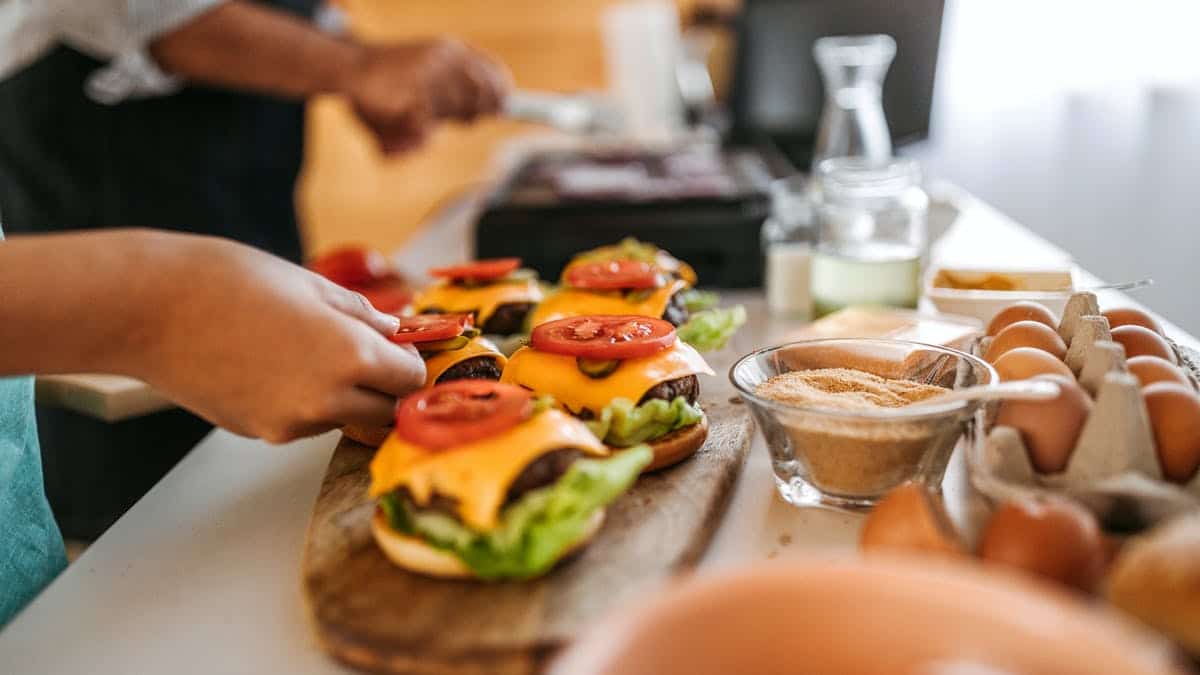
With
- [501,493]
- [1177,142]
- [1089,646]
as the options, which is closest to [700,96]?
[1177,142]

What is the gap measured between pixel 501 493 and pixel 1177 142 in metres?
2.35

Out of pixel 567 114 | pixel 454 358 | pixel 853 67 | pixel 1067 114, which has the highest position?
pixel 853 67

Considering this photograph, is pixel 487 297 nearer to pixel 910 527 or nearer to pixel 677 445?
pixel 677 445

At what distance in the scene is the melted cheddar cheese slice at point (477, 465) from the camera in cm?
70

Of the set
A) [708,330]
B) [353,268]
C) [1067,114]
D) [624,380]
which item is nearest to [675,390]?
[624,380]

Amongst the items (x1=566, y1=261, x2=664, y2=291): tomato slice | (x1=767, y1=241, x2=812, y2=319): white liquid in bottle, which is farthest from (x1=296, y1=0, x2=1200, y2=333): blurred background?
(x1=566, y1=261, x2=664, y2=291): tomato slice

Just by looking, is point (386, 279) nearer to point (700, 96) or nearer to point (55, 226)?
point (55, 226)

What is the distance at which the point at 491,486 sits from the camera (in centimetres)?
70

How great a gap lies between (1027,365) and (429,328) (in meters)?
0.53

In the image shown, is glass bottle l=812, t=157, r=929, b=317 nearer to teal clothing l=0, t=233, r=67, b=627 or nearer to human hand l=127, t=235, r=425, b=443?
human hand l=127, t=235, r=425, b=443

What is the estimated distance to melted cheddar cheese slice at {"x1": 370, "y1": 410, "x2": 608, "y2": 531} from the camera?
70cm

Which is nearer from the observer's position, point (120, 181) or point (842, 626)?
point (842, 626)

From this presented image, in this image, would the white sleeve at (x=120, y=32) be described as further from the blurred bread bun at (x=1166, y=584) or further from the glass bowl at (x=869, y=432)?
the blurred bread bun at (x=1166, y=584)

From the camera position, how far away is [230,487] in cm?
103
